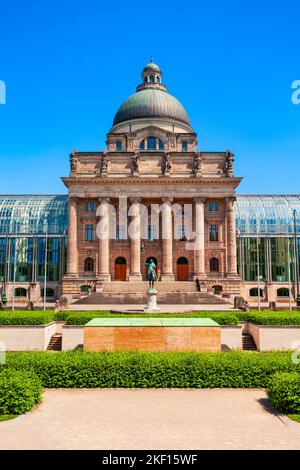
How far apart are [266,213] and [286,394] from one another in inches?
2344

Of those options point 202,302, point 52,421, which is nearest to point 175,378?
point 52,421

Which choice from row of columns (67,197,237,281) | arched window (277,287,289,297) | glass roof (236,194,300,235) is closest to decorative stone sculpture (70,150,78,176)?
row of columns (67,197,237,281)

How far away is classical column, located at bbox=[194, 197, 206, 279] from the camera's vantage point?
5938 centimetres

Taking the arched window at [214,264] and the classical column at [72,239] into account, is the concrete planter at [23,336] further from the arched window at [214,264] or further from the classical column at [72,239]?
the arched window at [214,264]

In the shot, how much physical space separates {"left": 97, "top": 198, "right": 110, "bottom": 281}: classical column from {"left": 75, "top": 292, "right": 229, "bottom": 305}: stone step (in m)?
8.73

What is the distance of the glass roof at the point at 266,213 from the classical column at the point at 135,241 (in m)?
18.3

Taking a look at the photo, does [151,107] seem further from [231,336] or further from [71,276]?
[231,336]

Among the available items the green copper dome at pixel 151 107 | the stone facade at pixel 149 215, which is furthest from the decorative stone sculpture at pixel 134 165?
the green copper dome at pixel 151 107

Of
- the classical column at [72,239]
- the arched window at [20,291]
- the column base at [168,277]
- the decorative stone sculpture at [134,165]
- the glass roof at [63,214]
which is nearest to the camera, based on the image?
the column base at [168,277]

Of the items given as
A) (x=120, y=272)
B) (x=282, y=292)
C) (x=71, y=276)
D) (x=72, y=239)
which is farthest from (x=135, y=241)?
(x=282, y=292)

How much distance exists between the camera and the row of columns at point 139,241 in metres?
59.2

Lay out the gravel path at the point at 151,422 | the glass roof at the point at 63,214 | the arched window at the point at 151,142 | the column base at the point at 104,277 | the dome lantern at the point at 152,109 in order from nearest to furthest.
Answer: the gravel path at the point at 151,422
the column base at the point at 104,277
the arched window at the point at 151,142
the glass roof at the point at 63,214
the dome lantern at the point at 152,109

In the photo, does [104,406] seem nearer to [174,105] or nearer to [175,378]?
[175,378]

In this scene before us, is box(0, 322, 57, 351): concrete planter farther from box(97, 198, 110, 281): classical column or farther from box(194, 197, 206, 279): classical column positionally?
box(194, 197, 206, 279): classical column
